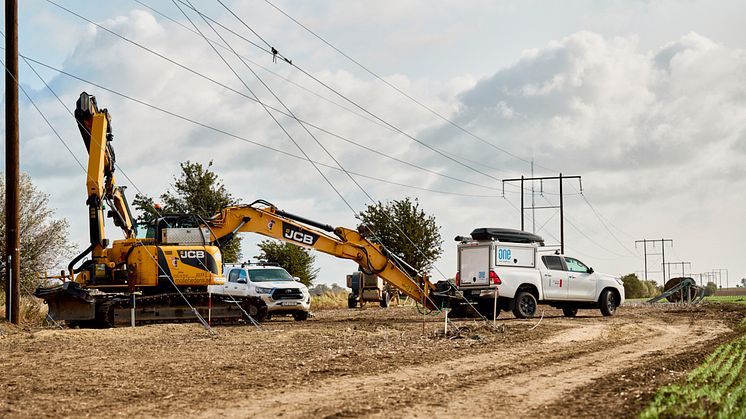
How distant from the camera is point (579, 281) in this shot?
29.0m

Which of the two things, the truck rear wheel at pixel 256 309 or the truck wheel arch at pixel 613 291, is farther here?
the truck wheel arch at pixel 613 291

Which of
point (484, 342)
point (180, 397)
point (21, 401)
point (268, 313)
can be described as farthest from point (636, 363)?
point (268, 313)

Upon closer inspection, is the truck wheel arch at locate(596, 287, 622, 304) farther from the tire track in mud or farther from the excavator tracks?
the tire track in mud

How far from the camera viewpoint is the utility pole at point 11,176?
Answer: 2452cm

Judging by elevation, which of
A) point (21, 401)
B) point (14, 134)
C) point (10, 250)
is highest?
point (14, 134)

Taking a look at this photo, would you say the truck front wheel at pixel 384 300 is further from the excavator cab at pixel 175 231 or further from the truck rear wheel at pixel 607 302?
the excavator cab at pixel 175 231

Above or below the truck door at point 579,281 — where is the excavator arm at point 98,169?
above

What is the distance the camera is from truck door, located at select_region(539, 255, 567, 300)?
2800cm

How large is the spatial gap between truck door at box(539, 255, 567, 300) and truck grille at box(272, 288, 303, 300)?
726 cm

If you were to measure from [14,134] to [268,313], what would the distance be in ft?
28.4

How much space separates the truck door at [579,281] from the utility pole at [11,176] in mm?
15729

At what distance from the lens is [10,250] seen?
24.6 metres

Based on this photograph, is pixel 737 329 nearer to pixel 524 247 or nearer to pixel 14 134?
pixel 524 247

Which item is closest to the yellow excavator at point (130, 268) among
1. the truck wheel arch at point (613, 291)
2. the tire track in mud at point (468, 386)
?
the truck wheel arch at point (613, 291)
